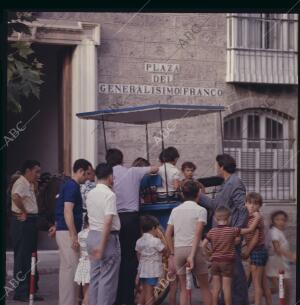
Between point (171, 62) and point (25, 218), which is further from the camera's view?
point (171, 62)

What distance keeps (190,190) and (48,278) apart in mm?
4841

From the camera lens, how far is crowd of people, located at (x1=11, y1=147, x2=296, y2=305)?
11.5 metres

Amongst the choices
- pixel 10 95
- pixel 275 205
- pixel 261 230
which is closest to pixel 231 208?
pixel 261 230

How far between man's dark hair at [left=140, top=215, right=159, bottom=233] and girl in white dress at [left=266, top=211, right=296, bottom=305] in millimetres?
1276

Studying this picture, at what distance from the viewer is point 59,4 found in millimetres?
12594

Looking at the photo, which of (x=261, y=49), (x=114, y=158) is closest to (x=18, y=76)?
(x=114, y=158)

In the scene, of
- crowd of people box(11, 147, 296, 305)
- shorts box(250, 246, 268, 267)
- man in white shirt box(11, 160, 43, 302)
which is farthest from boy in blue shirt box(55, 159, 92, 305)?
shorts box(250, 246, 268, 267)

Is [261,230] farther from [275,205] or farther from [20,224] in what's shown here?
[275,205]

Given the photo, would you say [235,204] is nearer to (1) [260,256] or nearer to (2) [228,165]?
(2) [228,165]

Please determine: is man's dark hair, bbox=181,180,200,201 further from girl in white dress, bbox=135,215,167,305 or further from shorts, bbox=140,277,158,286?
shorts, bbox=140,277,158,286

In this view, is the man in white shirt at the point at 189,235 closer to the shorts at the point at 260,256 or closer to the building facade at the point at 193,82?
the shorts at the point at 260,256

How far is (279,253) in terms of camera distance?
38.6 feet

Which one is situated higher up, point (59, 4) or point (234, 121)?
point (59, 4)

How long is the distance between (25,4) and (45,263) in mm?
5545
